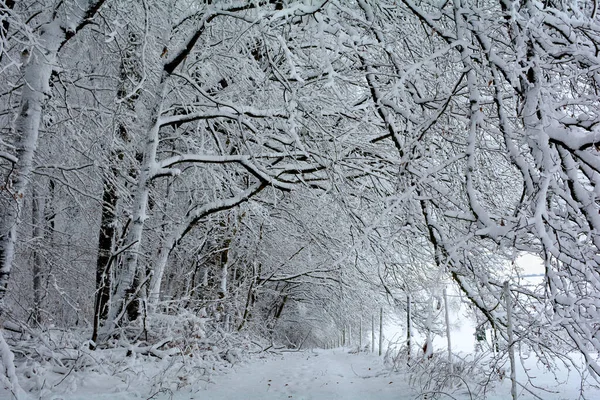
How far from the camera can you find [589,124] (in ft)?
8.62

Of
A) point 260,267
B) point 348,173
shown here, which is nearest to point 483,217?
point 348,173

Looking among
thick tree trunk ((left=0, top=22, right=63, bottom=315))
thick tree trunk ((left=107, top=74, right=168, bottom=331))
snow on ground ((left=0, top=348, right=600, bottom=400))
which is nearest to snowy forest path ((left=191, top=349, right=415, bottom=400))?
snow on ground ((left=0, top=348, right=600, bottom=400))

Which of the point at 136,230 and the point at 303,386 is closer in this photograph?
the point at 303,386

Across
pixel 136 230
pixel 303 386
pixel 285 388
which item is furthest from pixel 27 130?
pixel 303 386

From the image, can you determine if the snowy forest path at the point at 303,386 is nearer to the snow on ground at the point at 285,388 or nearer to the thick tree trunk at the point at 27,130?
the snow on ground at the point at 285,388

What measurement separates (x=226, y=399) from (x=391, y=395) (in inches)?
81.5

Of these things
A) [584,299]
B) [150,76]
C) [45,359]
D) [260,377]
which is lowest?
[260,377]

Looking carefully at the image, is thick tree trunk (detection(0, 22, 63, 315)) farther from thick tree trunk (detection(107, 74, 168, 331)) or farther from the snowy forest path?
the snowy forest path

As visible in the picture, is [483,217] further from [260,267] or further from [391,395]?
[260,267]

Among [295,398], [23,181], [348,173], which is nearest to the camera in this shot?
[23,181]

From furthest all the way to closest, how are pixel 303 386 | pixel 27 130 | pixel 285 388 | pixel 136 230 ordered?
pixel 136 230 < pixel 303 386 < pixel 285 388 < pixel 27 130

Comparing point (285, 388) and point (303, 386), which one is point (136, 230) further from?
point (303, 386)

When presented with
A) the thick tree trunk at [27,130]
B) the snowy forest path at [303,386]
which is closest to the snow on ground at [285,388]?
the snowy forest path at [303,386]

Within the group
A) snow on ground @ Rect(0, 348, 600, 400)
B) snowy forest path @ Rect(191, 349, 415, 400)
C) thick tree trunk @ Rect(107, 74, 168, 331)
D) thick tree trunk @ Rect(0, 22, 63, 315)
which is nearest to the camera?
snow on ground @ Rect(0, 348, 600, 400)
